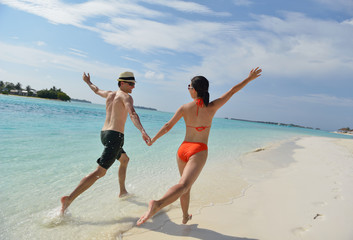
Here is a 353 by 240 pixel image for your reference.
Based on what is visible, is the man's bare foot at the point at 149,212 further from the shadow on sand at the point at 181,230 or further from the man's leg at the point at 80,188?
the man's leg at the point at 80,188

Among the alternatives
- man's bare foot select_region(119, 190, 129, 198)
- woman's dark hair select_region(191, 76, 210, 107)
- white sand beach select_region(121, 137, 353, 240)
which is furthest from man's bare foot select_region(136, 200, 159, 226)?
man's bare foot select_region(119, 190, 129, 198)

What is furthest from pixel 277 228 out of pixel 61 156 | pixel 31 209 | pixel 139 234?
pixel 61 156

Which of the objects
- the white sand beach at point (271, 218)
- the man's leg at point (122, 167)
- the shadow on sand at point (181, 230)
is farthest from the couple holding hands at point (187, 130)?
the man's leg at point (122, 167)

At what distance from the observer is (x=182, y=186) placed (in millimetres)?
2445

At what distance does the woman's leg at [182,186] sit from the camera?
2.18m

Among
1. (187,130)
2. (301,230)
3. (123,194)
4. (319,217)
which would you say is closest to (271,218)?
(301,230)

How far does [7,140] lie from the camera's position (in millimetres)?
8688

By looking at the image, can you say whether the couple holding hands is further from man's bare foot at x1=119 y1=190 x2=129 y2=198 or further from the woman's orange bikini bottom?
man's bare foot at x1=119 y1=190 x2=129 y2=198

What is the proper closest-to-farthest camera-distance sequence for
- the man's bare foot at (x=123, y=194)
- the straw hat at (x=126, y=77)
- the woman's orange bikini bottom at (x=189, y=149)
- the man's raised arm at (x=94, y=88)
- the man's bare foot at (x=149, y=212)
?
the man's bare foot at (x=149, y=212) → the woman's orange bikini bottom at (x=189, y=149) → the straw hat at (x=126, y=77) → the man's raised arm at (x=94, y=88) → the man's bare foot at (x=123, y=194)

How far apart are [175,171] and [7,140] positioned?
22.2 ft

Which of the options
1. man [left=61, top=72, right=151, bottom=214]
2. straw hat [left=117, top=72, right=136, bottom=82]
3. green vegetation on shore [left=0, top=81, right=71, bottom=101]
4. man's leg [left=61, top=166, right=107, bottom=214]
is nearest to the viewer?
man's leg [left=61, top=166, right=107, bottom=214]

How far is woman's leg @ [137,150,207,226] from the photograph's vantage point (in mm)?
2178

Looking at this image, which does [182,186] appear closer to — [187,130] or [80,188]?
[187,130]

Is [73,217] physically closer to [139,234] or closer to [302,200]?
[139,234]
